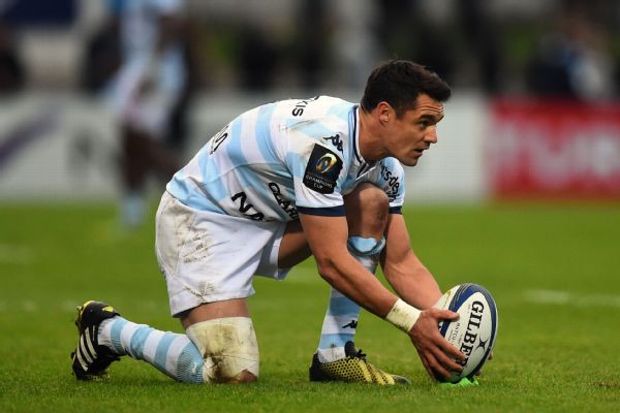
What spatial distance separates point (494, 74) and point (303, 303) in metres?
14.5

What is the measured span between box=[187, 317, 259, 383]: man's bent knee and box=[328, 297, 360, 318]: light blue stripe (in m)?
0.51

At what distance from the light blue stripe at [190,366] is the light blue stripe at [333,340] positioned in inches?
26.6

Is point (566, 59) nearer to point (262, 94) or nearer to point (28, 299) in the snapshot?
point (262, 94)

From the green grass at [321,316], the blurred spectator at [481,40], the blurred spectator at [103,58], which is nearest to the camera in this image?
the green grass at [321,316]

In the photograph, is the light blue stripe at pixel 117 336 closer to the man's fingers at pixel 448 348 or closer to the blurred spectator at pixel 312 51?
the man's fingers at pixel 448 348

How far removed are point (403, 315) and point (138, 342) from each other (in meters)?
1.39

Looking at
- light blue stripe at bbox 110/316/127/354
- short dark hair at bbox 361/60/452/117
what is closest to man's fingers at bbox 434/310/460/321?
short dark hair at bbox 361/60/452/117

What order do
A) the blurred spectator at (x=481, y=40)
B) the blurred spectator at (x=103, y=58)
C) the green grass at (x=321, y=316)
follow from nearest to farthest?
the green grass at (x=321, y=316) → the blurred spectator at (x=103, y=58) → the blurred spectator at (x=481, y=40)

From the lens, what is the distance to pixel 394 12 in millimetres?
33094

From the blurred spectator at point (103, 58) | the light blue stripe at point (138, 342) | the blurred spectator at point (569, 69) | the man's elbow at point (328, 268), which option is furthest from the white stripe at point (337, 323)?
the blurred spectator at point (103, 58)

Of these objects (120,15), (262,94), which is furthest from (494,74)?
(120,15)

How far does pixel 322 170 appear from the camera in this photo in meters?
7.04

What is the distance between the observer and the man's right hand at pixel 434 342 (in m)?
6.97

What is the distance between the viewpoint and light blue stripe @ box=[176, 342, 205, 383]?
7.42m
